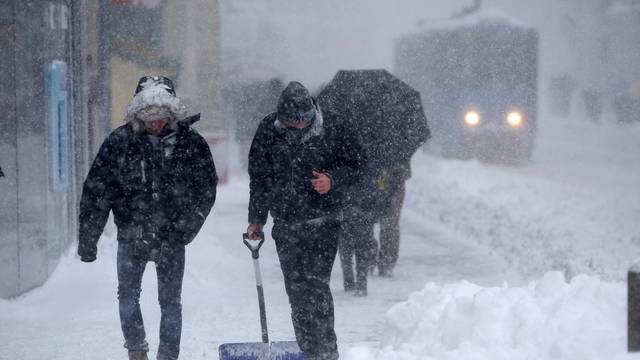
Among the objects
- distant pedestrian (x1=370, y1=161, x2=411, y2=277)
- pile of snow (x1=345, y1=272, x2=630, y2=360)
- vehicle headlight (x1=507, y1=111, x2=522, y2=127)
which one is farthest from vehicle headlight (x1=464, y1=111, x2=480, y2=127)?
pile of snow (x1=345, y1=272, x2=630, y2=360)

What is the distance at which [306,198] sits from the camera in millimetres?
5711

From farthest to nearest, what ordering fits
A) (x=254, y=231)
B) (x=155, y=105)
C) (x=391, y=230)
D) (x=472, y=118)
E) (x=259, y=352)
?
(x=472, y=118), (x=391, y=230), (x=254, y=231), (x=155, y=105), (x=259, y=352)

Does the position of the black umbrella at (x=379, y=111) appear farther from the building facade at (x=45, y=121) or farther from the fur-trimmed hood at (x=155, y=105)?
the fur-trimmed hood at (x=155, y=105)

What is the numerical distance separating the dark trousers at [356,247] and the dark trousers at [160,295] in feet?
9.27

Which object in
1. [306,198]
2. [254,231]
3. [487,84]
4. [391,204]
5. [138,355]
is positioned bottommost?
[138,355]

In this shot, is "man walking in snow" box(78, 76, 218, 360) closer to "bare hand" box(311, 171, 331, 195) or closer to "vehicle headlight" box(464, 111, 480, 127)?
"bare hand" box(311, 171, 331, 195)

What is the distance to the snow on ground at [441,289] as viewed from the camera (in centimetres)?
501

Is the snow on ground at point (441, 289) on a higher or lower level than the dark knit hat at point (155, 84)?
lower

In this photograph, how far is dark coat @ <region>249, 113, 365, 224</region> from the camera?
570cm

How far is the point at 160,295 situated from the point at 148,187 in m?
0.65

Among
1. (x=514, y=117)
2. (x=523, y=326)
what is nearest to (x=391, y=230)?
(x=523, y=326)

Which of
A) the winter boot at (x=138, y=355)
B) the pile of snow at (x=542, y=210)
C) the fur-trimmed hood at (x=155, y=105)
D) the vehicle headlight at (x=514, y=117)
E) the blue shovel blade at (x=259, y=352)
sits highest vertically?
the fur-trimmed hood at (x=155, y=105)

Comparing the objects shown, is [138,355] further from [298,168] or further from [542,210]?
[542,210]

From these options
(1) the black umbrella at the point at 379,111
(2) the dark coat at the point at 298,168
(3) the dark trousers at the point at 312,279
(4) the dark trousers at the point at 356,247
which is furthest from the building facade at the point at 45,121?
(3) the dark trousers at the point at 312,279
